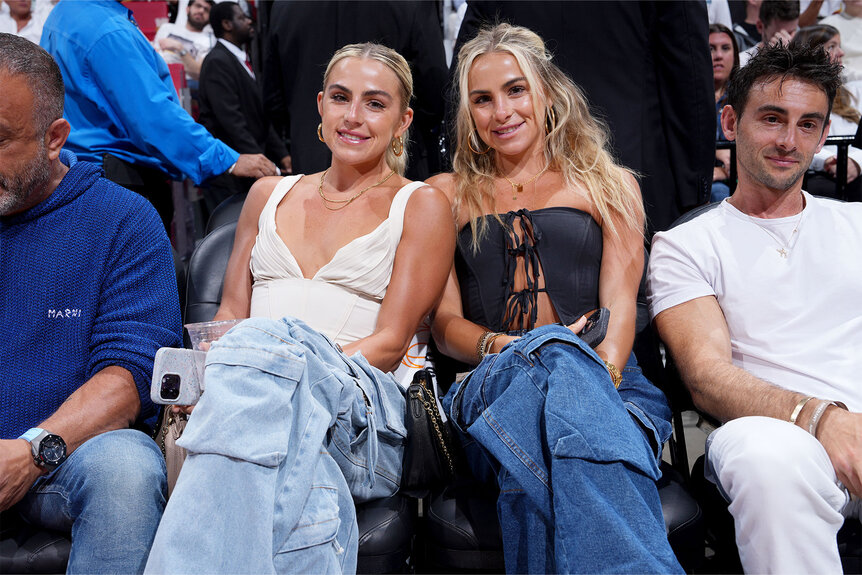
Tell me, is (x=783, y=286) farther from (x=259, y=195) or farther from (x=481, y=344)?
(x=259, y=195)

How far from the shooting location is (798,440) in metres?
1.90

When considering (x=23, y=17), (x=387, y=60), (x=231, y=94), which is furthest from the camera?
(x=23, y=17)

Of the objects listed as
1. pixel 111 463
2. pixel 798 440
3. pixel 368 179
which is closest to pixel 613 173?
pixel 368 179

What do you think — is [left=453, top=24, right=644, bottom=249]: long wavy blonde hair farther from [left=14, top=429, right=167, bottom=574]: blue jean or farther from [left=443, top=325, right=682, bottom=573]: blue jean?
[left=14, top=429, right=167, bottom=574]: blue jean

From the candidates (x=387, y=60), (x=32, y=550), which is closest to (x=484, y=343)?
(x=387, y=60)

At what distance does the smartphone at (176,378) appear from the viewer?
180 centimetres

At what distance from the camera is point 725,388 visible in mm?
2145

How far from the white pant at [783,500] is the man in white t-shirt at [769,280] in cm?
6

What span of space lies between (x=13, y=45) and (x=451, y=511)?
1597mm

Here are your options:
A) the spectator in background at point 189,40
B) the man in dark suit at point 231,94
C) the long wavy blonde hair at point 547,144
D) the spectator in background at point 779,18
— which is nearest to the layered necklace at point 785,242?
the long wavy blonde hair at point 547,144

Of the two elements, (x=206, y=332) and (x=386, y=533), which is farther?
(x=206, y=332)

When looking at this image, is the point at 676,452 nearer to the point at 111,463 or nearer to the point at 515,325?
the point at 515,325

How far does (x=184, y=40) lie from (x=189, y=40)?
3 cm

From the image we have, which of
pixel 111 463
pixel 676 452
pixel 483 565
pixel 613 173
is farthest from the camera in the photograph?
pixel 613 173
